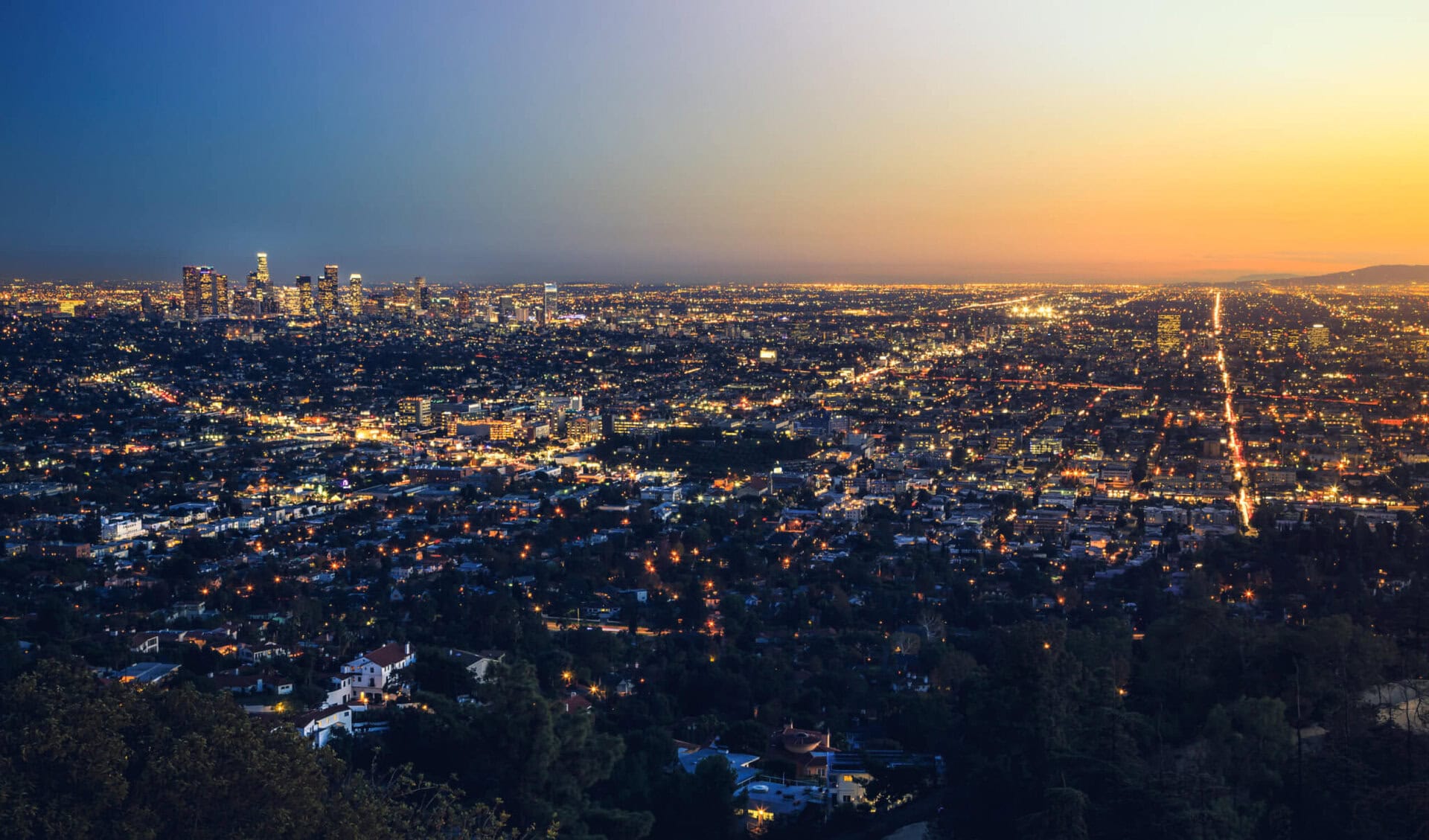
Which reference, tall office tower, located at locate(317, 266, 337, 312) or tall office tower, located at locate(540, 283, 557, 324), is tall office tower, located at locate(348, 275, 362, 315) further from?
tall office tower, located at locate(540, 283, 557, 324)

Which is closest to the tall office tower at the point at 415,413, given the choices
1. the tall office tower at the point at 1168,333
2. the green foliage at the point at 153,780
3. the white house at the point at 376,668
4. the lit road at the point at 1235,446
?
the lit road at the point at 1235,446

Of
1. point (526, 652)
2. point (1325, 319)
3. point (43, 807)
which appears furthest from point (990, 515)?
point (1325, 319)

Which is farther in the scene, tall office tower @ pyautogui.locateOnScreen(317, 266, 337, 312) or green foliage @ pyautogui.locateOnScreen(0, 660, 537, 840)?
tall office tower @ pyautogui.locateOnScreen(317, 266, 337, 312)

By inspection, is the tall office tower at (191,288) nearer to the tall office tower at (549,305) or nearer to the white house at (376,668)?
the tall office tower at (549,305)

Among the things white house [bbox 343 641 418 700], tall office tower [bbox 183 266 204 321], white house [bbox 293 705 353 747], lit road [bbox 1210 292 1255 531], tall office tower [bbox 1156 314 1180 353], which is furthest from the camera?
tall office tower [bbox 183 266 204 321]

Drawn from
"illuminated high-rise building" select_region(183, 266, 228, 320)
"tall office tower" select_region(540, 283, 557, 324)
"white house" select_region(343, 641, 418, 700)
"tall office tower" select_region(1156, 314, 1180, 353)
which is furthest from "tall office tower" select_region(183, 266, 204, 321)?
"white house" select_region(343, 641, 418, 700)

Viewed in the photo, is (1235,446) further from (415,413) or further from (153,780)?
(153,780)
